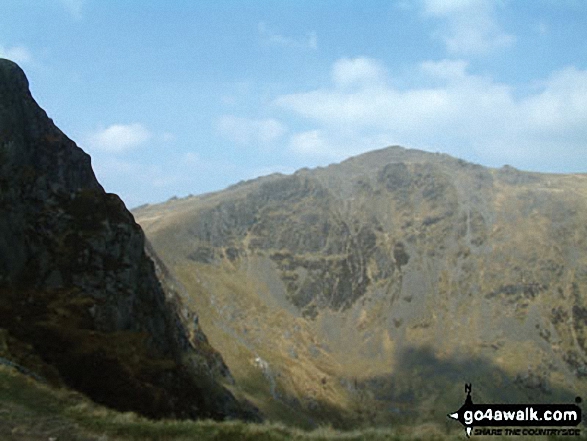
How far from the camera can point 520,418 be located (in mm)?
20234

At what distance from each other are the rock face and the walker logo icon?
24.4 meters

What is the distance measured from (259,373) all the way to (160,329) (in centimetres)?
9847

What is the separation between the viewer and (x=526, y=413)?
2038cm

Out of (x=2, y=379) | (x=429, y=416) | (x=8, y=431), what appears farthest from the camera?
(x=429, y=416)

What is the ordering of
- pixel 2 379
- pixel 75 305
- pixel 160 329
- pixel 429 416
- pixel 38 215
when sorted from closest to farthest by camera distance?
pixel 2 379 → pixel 75 305 → pixel 38 215 → pixel 160 329 → pixel 429 416

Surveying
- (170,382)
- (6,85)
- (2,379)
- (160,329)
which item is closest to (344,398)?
(160,329)

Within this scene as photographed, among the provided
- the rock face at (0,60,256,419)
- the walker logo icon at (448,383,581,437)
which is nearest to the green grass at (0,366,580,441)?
the walker logo icon at (448,383,581,437)

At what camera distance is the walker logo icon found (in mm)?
20094

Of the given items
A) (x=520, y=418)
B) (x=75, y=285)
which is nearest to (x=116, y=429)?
(x=520, y=418)

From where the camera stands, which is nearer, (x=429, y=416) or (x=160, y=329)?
(x=160, y=329)

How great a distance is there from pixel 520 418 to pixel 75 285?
179ft

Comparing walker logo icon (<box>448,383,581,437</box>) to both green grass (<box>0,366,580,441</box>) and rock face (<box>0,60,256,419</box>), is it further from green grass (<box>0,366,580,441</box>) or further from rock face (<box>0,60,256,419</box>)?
rock face (<box>0,60,256,419</box>)

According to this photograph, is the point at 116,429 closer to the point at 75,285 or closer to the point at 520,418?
the point at 520,418

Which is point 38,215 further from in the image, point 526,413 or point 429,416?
point 429,416
